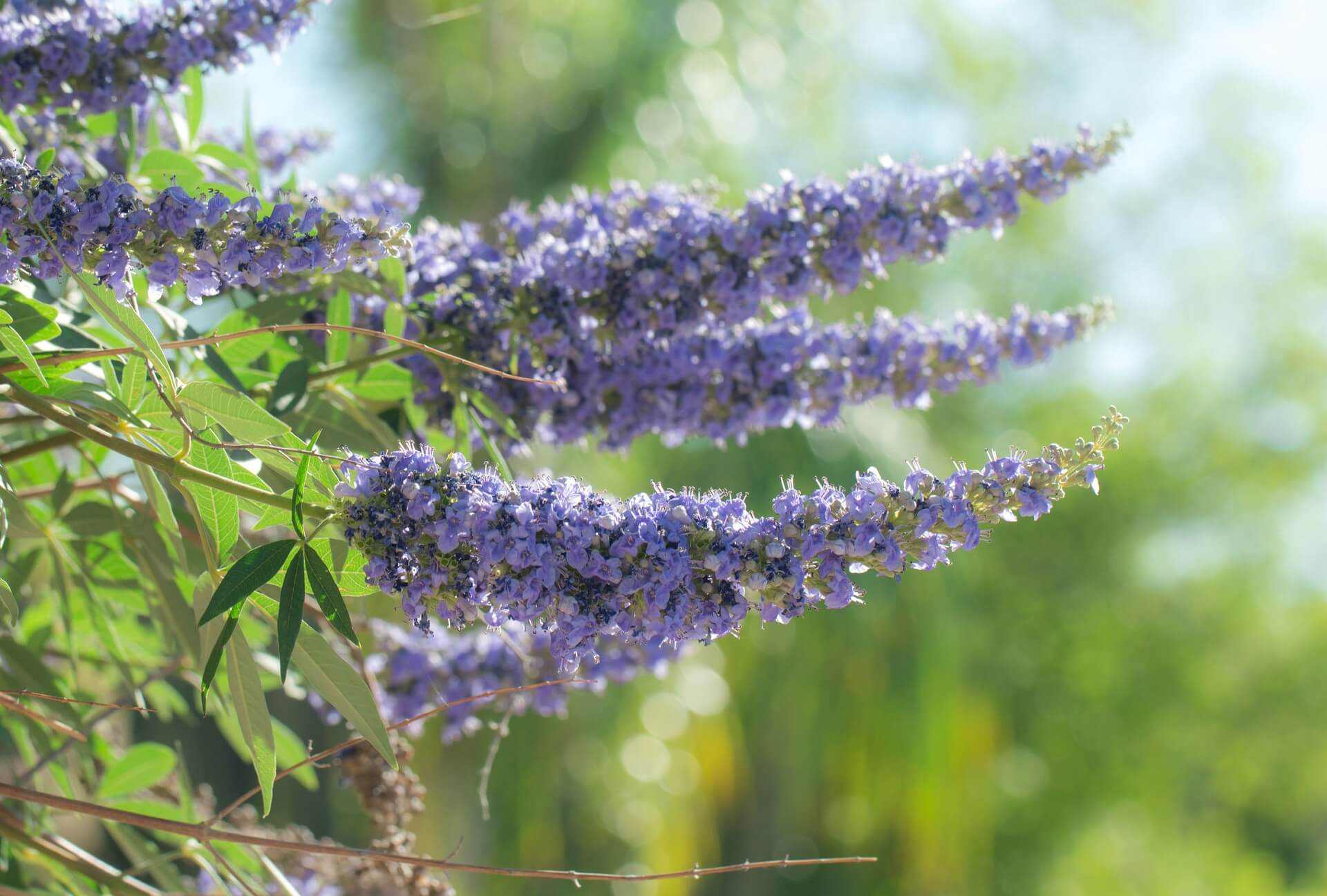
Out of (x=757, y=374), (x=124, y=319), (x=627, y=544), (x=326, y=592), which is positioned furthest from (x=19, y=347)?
(x=757, y=374)

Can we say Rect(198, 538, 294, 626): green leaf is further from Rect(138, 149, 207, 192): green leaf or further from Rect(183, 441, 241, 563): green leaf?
Rect(138, 149, 207, 192): green leaf

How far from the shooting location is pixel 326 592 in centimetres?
90

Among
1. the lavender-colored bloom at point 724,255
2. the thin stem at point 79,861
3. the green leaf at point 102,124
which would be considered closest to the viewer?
the thin stem at point 79,861

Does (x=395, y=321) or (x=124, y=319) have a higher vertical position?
(x=395, y=321)

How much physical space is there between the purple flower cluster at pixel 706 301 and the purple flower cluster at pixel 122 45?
313 mm

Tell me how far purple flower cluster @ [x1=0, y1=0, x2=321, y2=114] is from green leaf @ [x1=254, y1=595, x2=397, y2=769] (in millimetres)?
749

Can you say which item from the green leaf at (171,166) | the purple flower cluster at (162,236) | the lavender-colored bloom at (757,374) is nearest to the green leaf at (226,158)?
the green leaf at (171,166)

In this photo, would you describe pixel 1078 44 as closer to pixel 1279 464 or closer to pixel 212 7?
pixel 1279 464

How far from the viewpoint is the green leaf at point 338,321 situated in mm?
1365

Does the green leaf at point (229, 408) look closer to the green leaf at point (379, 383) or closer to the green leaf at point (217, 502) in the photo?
the green leaf at point (217, 502)

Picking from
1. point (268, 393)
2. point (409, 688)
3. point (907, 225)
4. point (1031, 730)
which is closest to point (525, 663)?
point (409, 688)

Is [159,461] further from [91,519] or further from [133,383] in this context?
[91,519]

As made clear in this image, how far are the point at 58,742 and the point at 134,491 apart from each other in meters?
0.32

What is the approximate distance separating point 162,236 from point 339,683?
1.24ft
